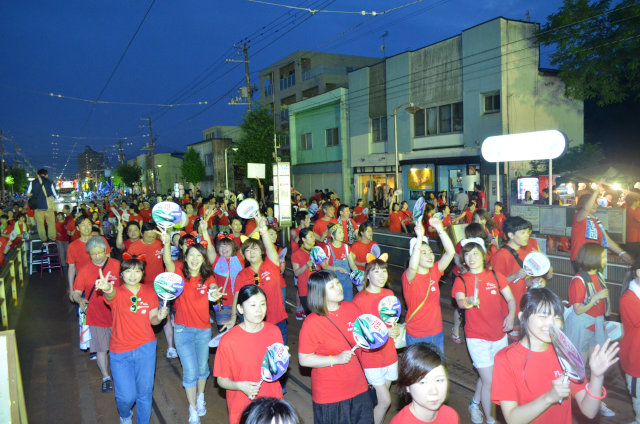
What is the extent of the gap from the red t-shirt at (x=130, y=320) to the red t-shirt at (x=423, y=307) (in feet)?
8.61

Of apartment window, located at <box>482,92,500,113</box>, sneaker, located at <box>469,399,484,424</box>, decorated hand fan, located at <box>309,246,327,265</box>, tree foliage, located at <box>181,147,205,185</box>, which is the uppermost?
apartment window, located at <box>482,92,500,113</box>

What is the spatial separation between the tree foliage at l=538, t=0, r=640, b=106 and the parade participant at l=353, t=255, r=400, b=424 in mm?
18925

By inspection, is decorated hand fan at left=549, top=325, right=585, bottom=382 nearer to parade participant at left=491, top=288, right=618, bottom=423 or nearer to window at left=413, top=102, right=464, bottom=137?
parade participant at left=491, top=288, right=618, bottom=423

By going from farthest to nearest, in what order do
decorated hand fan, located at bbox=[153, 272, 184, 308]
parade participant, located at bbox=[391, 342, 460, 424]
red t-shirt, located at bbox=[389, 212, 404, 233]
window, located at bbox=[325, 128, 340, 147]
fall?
window, located at bbox=[325, 128, 340, 147], red t-shirt, located at bbox=[389, 212, 404, 233], decorated hand fan, located at bbox=[153, 272, 184, 308], parade participant, located at bbox=[391, 342, 460, 424]

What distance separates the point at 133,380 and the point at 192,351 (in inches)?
27.8

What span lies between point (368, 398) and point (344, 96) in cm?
2842

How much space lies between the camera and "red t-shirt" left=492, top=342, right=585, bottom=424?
2.72 meters

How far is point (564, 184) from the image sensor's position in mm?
16891

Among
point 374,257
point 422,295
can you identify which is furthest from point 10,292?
point 422,295

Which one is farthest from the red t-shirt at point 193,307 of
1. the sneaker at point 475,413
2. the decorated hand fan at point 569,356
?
the decorated hand fan at point 569,356

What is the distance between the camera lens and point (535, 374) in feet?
9.02

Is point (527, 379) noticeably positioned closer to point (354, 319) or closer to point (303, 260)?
point (354, 319)

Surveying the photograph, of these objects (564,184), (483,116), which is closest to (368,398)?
(564,184)

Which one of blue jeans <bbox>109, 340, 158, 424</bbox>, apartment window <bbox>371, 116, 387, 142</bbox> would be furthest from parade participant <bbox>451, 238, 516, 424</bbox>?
apartment window <bbox>371, 116, 387, 142</bbox>
